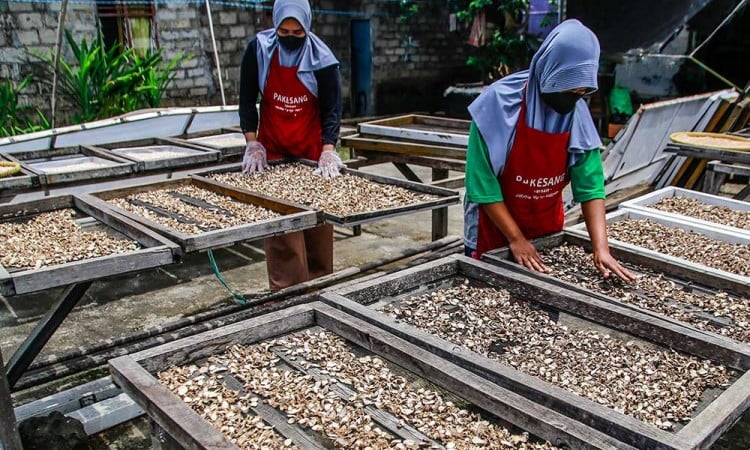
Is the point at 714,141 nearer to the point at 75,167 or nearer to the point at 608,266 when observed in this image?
the point at 608,266

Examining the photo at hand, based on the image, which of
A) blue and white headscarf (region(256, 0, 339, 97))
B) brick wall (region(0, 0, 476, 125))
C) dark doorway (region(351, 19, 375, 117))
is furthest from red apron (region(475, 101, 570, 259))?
dark doorway (region(351, 19, 375, 117))

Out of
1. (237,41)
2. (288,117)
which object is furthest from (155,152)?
(237,41)

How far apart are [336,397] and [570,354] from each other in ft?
2.24

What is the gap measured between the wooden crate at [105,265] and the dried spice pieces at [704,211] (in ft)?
8.16

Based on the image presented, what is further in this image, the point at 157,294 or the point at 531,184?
the point at 157,294

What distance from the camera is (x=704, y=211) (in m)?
3.29

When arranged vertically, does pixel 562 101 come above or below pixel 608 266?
above

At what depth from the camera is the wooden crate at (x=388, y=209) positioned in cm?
295

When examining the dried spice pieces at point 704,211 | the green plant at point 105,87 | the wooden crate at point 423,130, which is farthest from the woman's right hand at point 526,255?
the green plant at point 105,87

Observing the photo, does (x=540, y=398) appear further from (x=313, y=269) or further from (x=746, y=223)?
(x=313, y=269)

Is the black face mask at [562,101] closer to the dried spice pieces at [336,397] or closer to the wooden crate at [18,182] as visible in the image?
the dried spice pieces at [336,397]

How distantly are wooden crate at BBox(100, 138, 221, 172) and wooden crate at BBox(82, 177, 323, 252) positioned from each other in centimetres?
77

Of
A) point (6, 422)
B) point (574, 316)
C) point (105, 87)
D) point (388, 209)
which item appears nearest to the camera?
point (574, 316)

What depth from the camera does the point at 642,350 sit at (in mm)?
1782
